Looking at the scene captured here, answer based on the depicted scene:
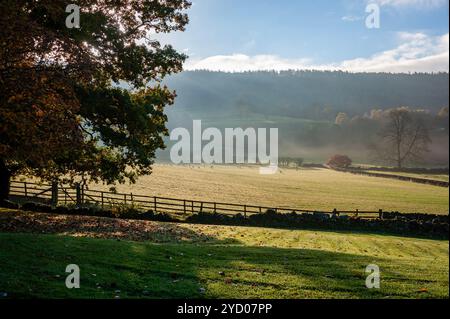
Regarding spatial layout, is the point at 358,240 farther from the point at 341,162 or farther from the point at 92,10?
the point at 341,162

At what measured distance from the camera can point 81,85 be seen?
2227cm

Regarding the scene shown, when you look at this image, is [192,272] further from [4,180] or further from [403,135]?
[403,135]

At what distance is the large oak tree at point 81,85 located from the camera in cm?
1483

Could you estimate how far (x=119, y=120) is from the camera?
2458 cm

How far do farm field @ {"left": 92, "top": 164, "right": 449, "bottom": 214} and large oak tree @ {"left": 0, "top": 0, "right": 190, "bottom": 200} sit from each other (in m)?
24.1

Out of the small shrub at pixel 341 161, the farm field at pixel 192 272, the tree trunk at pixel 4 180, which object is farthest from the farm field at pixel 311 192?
the small shrub at pixel 341 161

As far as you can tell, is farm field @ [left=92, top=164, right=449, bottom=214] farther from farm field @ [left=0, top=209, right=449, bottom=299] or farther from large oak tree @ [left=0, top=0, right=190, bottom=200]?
farm field @ [left=0, top=209, right=449, bottom=299]

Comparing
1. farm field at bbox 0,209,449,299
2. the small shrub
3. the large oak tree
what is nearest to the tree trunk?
the large oak tree

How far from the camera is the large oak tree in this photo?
14.8m

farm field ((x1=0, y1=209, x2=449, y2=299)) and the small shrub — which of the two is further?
the small shrub

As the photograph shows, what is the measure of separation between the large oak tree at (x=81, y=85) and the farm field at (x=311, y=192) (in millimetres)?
24068

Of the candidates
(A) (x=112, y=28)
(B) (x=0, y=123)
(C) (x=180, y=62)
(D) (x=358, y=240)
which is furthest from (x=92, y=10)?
(D) (x=358, y=240)

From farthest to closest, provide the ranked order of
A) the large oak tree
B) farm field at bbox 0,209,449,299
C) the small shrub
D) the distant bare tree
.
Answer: the small shrub, the distant bare tree, the large oak tree, farm field at bbox 0,209,449,299
